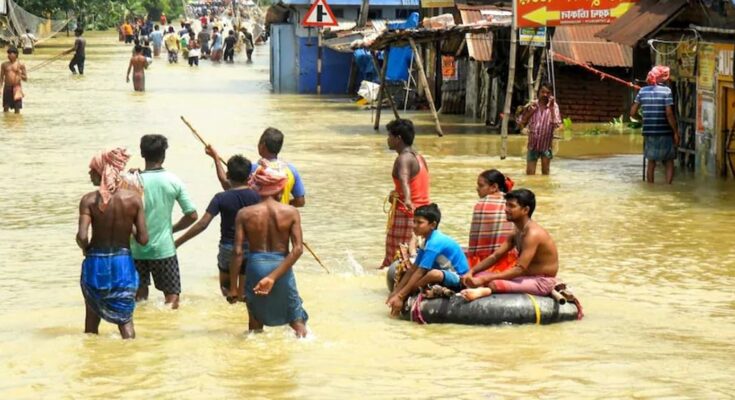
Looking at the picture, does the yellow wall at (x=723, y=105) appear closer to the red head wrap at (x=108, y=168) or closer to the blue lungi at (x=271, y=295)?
the blue lungi at (x=271, y=295)

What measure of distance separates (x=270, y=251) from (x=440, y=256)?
4.95 ft

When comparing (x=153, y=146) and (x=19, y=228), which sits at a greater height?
(x=153, y=146)

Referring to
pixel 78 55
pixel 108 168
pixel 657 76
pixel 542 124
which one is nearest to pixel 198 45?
pixel 78 55

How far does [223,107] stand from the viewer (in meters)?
31.1

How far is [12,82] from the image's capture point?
2812 cm

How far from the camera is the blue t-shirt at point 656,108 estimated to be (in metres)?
17.5

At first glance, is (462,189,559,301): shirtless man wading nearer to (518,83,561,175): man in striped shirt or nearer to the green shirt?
the green shirt

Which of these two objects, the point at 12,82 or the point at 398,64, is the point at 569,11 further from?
the point at 398,64

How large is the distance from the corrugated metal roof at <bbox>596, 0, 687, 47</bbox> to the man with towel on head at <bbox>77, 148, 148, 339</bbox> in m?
11.3

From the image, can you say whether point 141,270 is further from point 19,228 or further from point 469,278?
point 19,228

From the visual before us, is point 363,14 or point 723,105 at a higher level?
point 363,14

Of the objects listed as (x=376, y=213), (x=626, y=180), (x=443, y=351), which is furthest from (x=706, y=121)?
(x=443, y=351)

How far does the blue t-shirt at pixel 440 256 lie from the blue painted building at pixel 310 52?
27701 millimetres

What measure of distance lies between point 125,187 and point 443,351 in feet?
7.33
